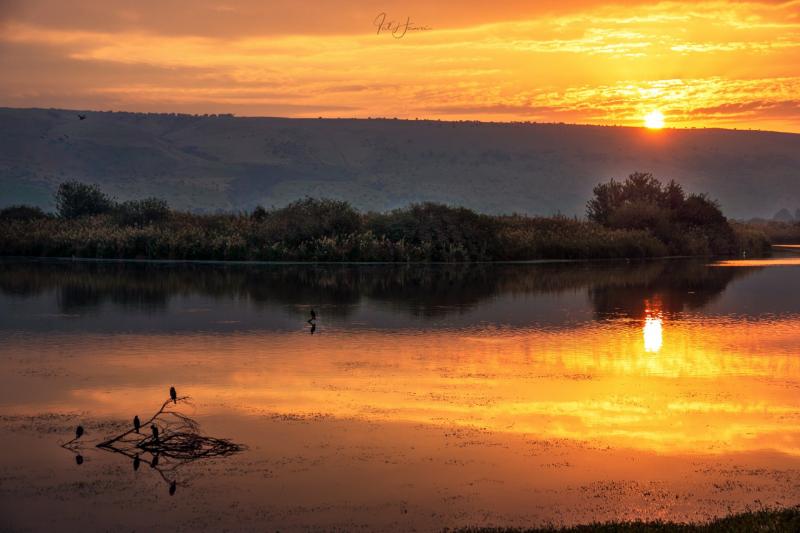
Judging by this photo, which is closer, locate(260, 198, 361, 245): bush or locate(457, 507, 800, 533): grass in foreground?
locate(457, 507, 800, 533): grass in foreground

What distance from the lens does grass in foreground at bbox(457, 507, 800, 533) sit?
951cm

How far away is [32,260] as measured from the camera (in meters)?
50.4

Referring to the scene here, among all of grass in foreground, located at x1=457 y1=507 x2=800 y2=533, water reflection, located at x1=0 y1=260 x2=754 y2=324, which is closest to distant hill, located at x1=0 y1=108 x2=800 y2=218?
water reflection, located at x1=0 y1=260 x2=754 y2=324

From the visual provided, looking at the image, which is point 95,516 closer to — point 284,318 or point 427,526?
point 427,526

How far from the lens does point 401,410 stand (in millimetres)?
15055

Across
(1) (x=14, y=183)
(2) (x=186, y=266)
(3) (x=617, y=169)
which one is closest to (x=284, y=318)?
(2) (x=186, y=266)

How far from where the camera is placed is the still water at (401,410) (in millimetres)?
10859

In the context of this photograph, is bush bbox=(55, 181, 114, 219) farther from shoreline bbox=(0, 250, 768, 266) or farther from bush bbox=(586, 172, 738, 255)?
bush bbox=(586, 172, 738, 255)

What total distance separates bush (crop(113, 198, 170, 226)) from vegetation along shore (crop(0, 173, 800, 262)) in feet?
0.18

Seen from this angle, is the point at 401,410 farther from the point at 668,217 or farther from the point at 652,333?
the point at 668,217

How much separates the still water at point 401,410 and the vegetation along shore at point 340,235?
61.7ft

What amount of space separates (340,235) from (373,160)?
373 ft

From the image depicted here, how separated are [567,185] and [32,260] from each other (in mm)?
122563

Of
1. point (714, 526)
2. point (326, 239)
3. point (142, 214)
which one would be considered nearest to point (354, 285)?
point (326, 239)
